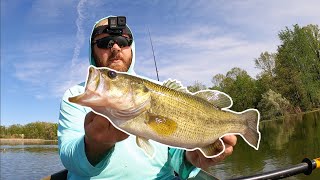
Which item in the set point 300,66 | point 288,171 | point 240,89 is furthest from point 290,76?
point 288,171

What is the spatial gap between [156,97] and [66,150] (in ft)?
3.13

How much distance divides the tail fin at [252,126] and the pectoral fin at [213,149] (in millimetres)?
181

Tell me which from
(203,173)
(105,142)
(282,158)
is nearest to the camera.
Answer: (105,142)

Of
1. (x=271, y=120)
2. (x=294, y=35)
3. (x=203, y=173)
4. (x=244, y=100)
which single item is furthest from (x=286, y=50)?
(x=203, y=173)

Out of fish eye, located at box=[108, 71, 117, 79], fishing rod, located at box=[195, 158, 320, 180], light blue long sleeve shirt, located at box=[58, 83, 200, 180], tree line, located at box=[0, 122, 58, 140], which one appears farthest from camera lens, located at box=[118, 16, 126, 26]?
tree line, located at box=[0, 122, 58, 140]

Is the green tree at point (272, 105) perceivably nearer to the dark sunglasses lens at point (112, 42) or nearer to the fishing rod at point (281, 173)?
the fishing rod at point (281, 173)

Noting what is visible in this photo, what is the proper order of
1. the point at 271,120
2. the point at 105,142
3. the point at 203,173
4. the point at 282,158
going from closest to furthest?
1. the point at 105,142
2. the point at 203,173
3. the point at 282,158
4. the point at 271,120

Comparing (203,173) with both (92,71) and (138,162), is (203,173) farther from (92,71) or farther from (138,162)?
(92,71)

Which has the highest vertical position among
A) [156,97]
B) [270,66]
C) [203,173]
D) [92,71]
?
[270,66]

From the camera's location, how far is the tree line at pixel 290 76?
201ft

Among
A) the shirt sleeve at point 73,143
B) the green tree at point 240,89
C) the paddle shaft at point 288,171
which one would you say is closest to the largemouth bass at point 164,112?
the shirt sleeve at point 73,143

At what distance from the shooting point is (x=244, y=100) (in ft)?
168

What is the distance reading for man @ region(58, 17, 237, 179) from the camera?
7.98 feet

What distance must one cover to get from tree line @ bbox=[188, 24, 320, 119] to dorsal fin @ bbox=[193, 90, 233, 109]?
56837mm
